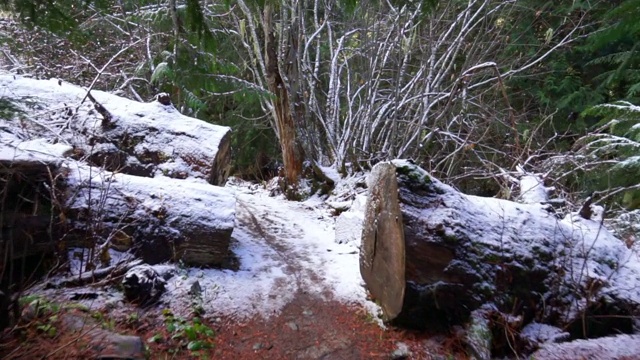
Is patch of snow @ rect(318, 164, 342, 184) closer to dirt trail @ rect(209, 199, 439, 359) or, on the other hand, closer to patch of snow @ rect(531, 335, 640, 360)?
dirt trail @ rect(209, 199, 439, 359)

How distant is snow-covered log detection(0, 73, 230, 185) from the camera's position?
574cm

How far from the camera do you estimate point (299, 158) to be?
8805 mm

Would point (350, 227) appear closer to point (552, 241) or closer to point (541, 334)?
point (552, 241)

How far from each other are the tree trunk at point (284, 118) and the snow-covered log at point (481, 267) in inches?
194

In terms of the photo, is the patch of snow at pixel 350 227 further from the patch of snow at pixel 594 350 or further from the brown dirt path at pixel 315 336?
the patch of snow at pixel 594 350

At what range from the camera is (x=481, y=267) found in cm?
356

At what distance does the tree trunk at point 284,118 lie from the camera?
840 cm

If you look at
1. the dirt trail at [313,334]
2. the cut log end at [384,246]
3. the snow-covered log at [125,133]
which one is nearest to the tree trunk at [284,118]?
the snow-covered log at [125,133]

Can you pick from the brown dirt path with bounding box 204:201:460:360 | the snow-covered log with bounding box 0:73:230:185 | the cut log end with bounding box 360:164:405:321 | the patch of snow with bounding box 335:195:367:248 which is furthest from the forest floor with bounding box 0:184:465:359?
the snow-covered log with bounding box 0:73:230:185

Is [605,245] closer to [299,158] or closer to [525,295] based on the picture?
[525,295]

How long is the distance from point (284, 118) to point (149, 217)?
4913mm

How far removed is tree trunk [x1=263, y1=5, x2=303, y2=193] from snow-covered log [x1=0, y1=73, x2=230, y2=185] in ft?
7.47

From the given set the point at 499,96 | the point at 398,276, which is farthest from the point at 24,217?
the point at 499,96

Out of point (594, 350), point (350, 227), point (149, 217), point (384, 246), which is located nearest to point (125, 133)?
point (149, 217)
